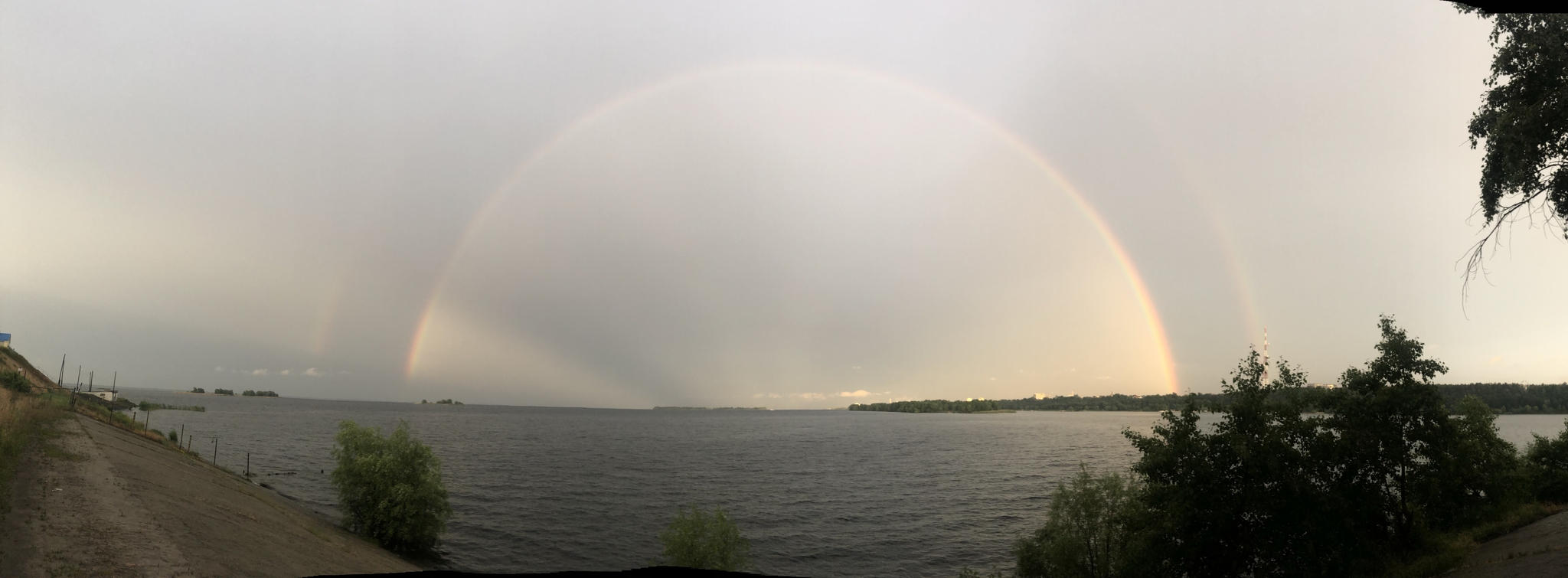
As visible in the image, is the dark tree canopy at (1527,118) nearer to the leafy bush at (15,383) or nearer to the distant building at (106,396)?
the leafy bush at (15,383)

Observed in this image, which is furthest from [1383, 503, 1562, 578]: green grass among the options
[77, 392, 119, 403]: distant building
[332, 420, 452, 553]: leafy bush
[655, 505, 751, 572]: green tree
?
Result: [77, 392, 119, 403]: distant building

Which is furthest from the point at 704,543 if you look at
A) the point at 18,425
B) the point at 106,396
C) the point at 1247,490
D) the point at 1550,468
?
the point at 106,396

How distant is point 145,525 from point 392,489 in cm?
1681

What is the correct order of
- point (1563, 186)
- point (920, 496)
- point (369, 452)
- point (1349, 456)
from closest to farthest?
point (1563, 186)
point (1349, 456)
point (369, 452)
point (920, 496)

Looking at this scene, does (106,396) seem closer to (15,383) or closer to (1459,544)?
(15,383)

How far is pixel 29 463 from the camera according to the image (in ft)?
112

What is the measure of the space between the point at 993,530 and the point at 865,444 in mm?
98892

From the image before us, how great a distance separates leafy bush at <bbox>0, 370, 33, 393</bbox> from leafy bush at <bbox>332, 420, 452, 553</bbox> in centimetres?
5235

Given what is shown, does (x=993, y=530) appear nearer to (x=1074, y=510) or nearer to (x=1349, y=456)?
(x=1074, y=510)

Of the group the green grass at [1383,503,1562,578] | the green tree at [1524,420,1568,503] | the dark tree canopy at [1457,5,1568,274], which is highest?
the dark tree canopy at [1457,5,1568,274]

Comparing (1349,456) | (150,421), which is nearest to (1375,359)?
(1349,456)

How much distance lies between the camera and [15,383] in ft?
235

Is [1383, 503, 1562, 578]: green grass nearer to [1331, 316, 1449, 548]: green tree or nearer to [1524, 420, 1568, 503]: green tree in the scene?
[1331, 316, 1449, 548]: green tree

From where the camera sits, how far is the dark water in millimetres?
50125
